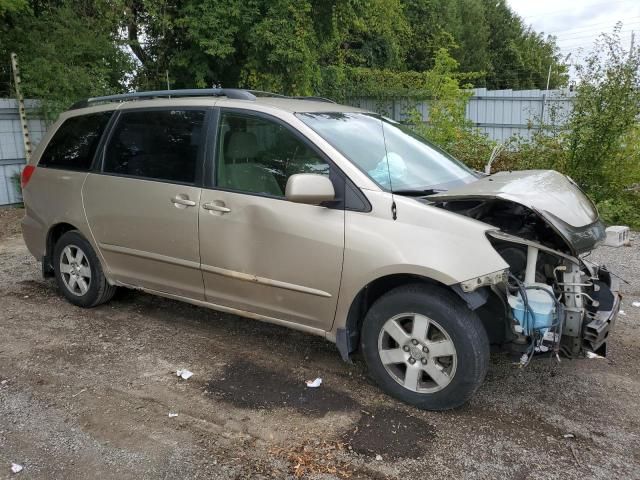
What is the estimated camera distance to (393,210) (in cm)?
342

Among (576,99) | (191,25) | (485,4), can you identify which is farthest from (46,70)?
(485,4)

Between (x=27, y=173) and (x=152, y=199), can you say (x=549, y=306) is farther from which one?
(x=27, y=173)

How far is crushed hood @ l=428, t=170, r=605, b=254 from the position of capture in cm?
328

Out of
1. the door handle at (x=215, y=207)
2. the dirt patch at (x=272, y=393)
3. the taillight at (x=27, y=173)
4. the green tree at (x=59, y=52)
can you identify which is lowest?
the dirt patch at (x=272, y=393)

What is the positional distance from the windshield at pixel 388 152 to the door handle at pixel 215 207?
822 mm

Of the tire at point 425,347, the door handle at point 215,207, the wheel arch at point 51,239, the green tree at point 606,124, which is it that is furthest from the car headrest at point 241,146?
the green tree at point 606,124

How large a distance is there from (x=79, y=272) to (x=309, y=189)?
2756 millimetres

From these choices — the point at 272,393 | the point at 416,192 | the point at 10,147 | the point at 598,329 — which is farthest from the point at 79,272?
the point at 10,147

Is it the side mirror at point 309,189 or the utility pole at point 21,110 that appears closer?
the side mirror at point 309,189

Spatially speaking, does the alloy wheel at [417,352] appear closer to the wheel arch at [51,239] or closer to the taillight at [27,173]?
the wheel arch at [51,239]

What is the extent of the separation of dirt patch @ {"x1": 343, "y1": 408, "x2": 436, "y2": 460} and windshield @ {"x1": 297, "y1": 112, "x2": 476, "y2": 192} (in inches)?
54.4

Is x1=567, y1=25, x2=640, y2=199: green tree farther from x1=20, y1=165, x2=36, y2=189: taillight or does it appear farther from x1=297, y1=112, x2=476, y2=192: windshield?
x1=20, y1=165, x2=36, y2=189: taillight

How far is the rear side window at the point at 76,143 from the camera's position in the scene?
4.89m

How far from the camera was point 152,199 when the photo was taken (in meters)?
4.35
